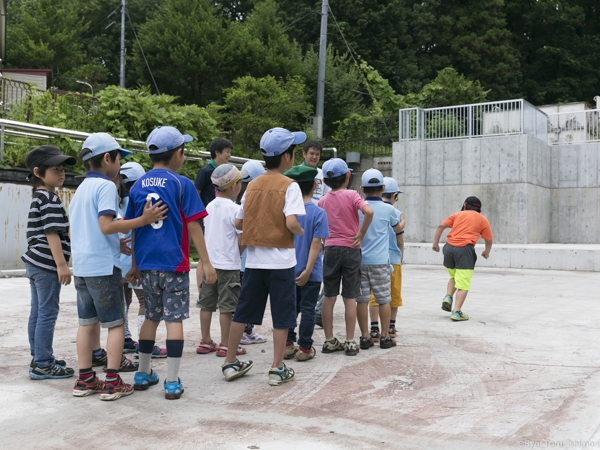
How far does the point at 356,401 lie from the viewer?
418cm

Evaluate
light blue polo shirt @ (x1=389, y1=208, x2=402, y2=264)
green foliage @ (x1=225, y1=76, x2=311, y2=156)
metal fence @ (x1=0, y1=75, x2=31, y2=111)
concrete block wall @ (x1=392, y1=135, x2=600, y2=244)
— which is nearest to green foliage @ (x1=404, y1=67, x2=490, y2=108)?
green foliage @ (x1=225, y1=76, x2=311, y2=156)

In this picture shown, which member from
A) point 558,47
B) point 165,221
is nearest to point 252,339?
point 165,221

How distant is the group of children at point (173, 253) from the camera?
13.9ft

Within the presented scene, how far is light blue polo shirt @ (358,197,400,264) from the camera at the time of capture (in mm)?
5918

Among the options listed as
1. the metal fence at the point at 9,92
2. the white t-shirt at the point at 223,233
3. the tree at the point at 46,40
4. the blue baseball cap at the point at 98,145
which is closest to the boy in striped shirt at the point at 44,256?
the blue baseball cap at the point at 98,145

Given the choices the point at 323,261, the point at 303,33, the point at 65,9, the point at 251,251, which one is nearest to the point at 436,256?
the point at 323,261

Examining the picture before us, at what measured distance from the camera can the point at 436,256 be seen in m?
17.3

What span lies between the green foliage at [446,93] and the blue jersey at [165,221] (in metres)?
26.5

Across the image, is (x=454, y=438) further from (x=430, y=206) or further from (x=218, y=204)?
(x=430, y=206)

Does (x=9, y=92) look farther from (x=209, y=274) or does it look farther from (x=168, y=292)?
(x=209, y=274)

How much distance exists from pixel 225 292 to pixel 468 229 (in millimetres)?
3857

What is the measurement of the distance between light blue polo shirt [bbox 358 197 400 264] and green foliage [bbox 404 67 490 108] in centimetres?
2447

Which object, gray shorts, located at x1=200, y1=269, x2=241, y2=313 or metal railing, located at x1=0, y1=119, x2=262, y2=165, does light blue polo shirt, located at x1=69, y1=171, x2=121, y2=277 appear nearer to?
gray shorts, located at x1=200, y1=269, x2=241, y2=313

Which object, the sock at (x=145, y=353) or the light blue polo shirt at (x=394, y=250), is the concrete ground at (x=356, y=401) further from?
the light blue polo shirt at (x=394, y=250)
